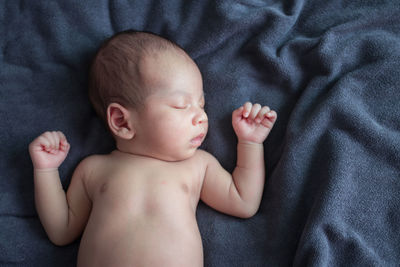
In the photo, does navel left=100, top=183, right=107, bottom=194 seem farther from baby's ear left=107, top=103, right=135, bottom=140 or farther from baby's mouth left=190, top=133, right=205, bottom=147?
baby's mouth left=190, top=133, right=205, bottom=147

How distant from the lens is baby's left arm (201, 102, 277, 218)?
4.25 feet

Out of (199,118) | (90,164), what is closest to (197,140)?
(199,118)

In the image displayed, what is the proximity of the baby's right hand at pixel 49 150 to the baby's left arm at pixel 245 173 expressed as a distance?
0.53 m

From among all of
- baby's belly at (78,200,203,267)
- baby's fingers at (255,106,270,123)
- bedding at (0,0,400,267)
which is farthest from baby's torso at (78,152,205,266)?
baby's fingers at (255,106,270,123)

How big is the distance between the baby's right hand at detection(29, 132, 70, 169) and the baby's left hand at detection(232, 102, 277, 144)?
0.64 metres

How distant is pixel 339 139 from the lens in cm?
121

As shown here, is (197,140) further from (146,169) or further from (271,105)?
(271,105)

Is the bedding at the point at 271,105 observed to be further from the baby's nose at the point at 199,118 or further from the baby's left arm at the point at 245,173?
the baby's nose at the point at 199,118

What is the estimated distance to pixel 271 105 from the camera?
1383mm

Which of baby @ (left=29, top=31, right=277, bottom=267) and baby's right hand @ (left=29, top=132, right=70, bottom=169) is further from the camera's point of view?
baby's right hand @ (left=29, top=132, right=70, bottom=169)

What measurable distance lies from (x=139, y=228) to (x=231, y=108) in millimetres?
543

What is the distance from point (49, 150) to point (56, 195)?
16 centimetres

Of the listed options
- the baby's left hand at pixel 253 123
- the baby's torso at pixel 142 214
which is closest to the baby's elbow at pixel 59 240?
the baby's torso at pixel 142 214

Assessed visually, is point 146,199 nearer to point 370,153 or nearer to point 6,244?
point 6,244
